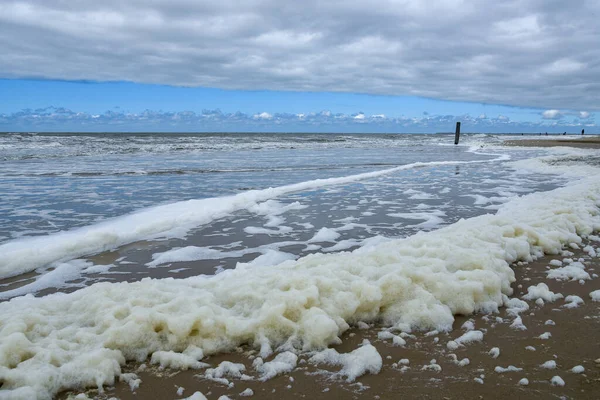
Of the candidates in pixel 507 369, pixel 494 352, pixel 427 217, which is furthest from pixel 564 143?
pixel 507 369

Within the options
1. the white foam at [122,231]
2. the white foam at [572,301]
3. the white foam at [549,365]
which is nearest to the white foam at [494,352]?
the white foam at [549,365]

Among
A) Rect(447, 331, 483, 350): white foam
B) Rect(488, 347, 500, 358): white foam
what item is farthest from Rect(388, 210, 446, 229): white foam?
Rect(488, 347, 500, 358): white foam

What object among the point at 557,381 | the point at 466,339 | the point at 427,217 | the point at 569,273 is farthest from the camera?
the point at 427,217

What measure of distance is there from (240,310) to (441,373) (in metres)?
1.56

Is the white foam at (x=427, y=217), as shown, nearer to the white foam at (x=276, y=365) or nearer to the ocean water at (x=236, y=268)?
the ocean water at (x=236, y=268)

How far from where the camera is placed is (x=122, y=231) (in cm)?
662

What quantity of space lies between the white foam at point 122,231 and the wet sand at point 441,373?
316 centimetres

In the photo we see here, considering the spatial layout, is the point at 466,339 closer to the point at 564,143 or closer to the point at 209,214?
the point at 209,214

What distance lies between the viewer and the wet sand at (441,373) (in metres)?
2.52

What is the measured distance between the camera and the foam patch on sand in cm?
283

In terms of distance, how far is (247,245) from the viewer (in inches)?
241

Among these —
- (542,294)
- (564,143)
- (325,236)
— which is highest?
(564,143)

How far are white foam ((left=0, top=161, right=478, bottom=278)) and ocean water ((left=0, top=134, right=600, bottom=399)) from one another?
0.08 ft

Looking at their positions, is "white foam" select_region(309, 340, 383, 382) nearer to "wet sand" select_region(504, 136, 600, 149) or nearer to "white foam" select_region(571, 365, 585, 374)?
"white foam" select_region(571, 365, 585, 374)
